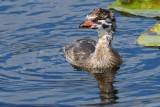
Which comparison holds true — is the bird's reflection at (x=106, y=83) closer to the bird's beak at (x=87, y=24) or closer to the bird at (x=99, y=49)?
the bird at (x=99, y=49)

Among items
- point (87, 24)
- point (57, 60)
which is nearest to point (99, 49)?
point (87, 24)

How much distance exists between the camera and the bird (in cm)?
1977

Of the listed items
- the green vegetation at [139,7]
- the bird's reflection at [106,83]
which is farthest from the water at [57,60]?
the green vegetation at [139,7]

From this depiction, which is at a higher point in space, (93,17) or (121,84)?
(93,17)

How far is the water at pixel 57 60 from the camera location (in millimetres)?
17219

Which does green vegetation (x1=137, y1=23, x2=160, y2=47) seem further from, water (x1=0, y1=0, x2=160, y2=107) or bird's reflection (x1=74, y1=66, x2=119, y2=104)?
bird's reflection (x1=74, y1=66, x2=119, y2=104)

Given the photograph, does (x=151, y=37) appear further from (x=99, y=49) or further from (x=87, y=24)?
(x=87, y=24)

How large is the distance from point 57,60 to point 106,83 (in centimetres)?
246

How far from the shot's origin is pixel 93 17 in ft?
64.7

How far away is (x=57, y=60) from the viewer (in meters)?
20.6

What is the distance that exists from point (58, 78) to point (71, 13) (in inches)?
220

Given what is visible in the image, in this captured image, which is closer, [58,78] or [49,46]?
[58,78]

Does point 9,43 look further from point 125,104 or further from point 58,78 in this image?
point 125,104

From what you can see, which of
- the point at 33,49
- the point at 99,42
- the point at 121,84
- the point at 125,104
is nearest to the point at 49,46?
the point at 33,49
